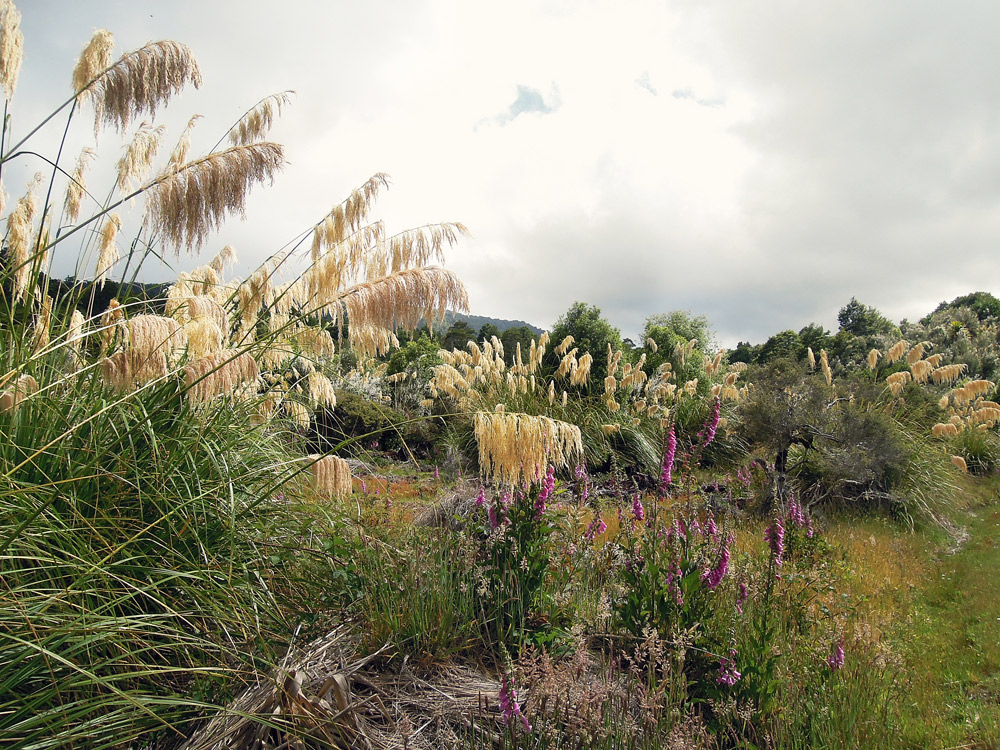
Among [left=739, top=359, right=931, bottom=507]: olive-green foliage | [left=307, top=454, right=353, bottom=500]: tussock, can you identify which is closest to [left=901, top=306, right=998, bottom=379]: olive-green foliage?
[left=739, top=359, right=931, bottom=507]: olive-green foliage

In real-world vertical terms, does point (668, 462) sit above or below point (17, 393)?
below

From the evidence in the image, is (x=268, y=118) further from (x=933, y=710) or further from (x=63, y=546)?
(x=933, y=710)

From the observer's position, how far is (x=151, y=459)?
3.10 metres

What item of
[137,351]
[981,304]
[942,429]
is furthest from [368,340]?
[981,304]

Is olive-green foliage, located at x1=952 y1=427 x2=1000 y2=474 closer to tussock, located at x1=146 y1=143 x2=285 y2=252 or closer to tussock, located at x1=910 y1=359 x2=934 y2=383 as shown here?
tussock, located at x1=910 y1=359 x2=934 y2=383

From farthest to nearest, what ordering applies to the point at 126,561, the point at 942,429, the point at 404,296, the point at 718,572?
1. the point at 942,429
2. the point at 404,296
3. the point at 718,572
4. the point at 126,561

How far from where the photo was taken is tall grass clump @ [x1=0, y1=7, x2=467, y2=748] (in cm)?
227

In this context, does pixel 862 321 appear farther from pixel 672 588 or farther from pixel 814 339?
pixel 672 588

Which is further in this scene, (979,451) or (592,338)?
(592,338)

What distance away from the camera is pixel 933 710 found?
368 cm

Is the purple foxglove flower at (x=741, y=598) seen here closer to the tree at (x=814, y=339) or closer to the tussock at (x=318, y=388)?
the tussock at (x=318, y=388)

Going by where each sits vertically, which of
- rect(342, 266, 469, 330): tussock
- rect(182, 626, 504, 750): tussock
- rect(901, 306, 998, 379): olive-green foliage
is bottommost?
rect(182, 626, 504, 750): tussock

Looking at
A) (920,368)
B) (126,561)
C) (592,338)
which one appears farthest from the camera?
(592,338)

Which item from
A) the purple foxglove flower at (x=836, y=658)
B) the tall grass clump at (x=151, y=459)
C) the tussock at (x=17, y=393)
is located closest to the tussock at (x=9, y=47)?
the tall grass clump at (x=151, y=459)
